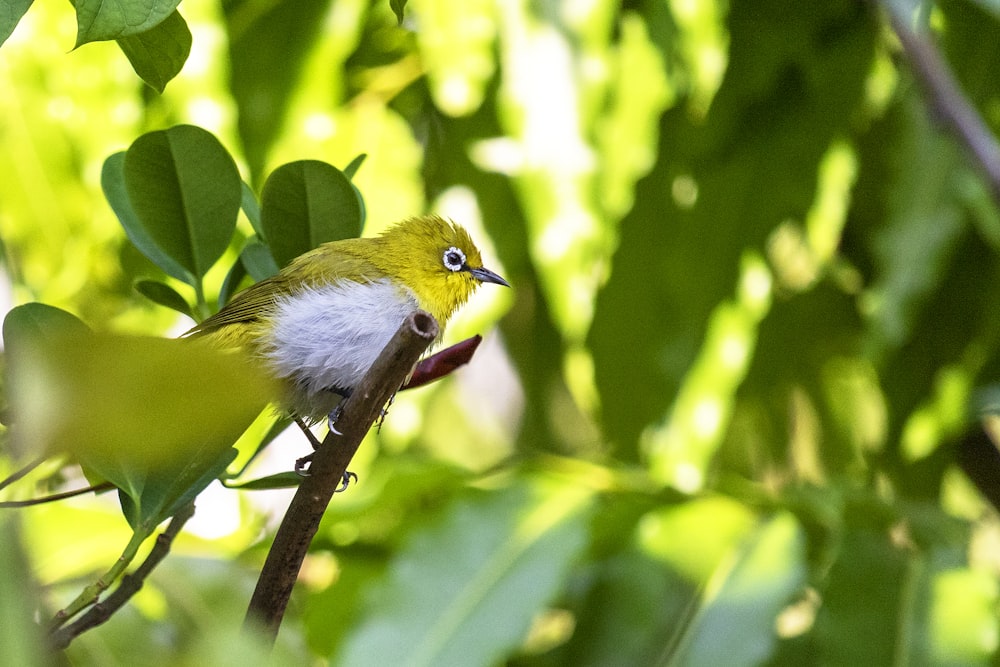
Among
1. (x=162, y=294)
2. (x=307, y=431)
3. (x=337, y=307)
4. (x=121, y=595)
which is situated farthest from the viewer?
(x=337, y=307)

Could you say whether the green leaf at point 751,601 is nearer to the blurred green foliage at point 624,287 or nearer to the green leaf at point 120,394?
the blurred green foliage at point 624,287

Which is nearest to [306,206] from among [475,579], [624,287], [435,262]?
[435,262]

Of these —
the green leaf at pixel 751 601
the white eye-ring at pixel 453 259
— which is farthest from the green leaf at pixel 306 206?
the green leaf at pixel 751 601

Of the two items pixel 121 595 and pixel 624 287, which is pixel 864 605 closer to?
pixel 624 287

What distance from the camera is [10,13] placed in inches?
26.2

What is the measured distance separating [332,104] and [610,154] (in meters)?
0.60

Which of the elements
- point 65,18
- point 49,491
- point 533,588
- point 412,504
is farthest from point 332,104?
point 49,491

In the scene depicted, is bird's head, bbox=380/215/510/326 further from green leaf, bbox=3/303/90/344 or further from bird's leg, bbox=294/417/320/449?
green leaf, bbox=3/303/90/344

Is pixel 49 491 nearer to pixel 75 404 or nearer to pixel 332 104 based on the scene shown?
pixel 75 404

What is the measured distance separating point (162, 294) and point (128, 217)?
0.31 ft

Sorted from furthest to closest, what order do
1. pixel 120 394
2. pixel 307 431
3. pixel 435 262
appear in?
pixel 435 262 < pixel 307 431 < pixel 120 394

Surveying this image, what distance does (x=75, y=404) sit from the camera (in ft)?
1.40

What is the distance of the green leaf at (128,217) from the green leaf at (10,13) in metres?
0.42

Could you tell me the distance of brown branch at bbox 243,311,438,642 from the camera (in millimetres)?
813
